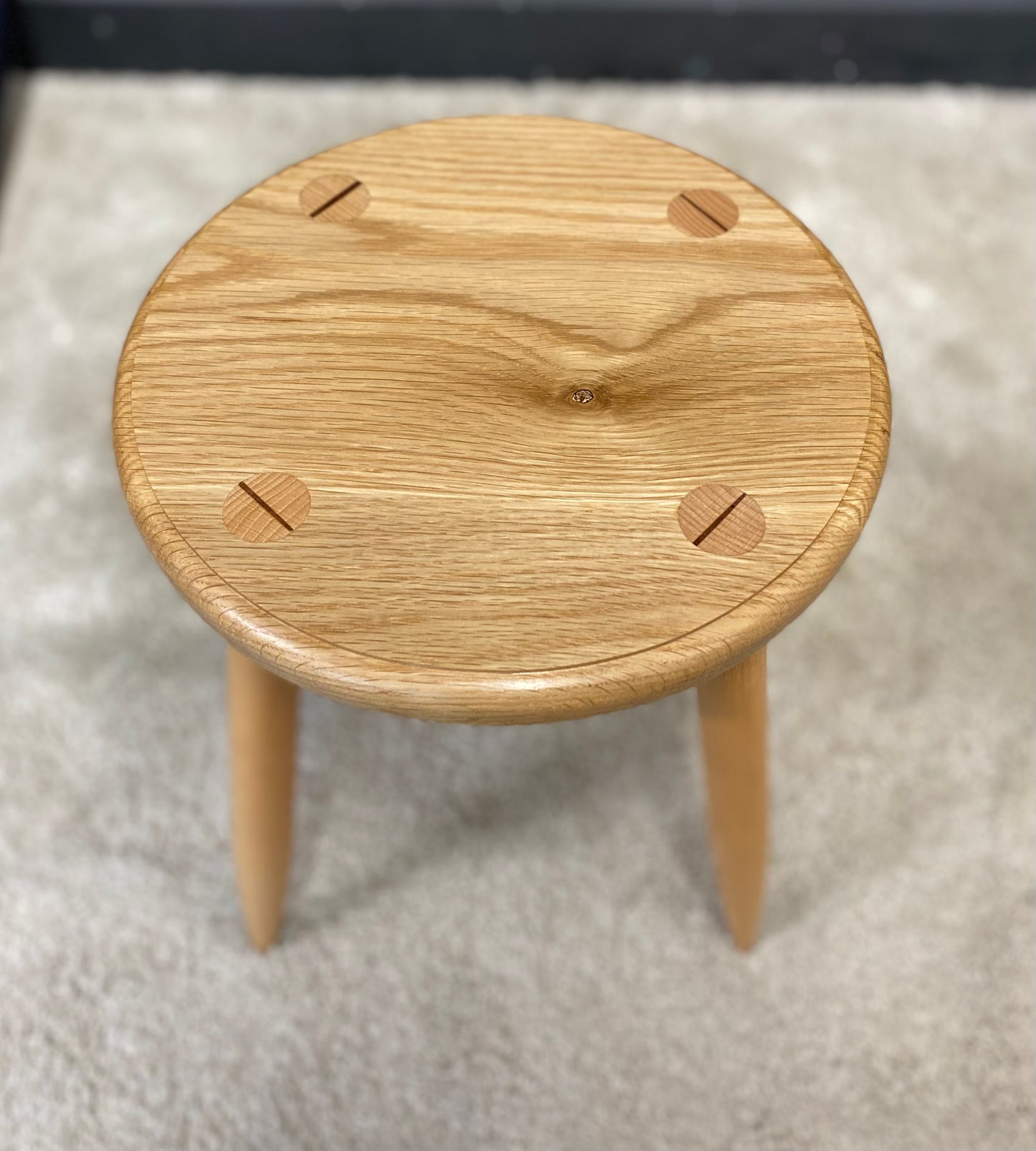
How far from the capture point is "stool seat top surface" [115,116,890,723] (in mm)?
576

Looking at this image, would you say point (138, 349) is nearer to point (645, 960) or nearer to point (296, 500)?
point (296, 500)

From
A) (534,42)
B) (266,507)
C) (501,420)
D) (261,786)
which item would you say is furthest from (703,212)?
(534,42)

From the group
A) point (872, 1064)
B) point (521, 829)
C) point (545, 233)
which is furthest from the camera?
point (521, 829)

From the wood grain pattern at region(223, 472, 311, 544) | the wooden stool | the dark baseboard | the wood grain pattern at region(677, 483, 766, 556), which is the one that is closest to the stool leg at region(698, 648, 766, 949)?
the wooden stool

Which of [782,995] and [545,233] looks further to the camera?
[782,995]

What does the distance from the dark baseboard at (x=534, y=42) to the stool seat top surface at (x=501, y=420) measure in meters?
0.79

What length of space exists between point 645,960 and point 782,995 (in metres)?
0.10

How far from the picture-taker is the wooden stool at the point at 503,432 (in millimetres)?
577

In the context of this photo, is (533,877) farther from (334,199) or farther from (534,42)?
(534,42)

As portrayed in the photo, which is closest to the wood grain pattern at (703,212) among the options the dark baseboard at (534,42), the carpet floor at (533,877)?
the carpet floor at (533,877)

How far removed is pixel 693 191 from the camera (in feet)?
2.48

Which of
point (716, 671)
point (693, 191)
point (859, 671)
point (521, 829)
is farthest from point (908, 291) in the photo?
point (716, 671)

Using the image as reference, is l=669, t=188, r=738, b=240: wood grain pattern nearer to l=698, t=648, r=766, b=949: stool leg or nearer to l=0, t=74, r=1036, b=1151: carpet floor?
l=698, t=648, r=766, b=949: stool leg

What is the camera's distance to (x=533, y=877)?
3.04ft
